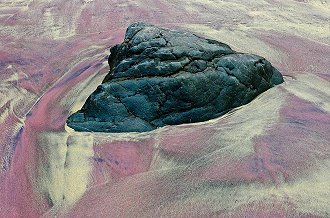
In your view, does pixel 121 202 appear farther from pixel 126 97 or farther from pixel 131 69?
pixel 131 69

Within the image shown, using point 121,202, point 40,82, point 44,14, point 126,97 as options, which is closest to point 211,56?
point 126,97

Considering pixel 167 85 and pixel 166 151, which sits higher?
pixel 167 85

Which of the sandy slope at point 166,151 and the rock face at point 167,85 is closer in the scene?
the sandy slope at point 166,151

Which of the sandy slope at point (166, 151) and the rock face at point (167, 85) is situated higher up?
the rock face at point (167, 85)

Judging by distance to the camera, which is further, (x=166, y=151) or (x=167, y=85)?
(x=167, y=85)
